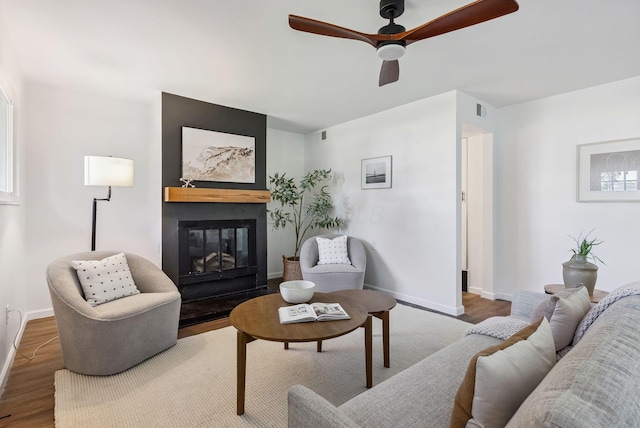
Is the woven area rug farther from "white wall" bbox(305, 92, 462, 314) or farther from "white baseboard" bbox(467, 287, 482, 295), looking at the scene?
"white baseboard" bbox(467, 287, 482, 295)

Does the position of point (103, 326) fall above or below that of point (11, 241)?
below

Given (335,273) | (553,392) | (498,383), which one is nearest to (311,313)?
(498,383)

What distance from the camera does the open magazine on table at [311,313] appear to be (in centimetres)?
192

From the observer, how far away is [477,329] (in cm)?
191

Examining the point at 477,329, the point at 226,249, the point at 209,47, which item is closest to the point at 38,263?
the point at 226,249

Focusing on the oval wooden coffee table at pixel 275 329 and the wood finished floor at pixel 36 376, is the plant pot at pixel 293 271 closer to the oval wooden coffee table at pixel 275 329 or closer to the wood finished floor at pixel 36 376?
the wood finished floor at pixel 36 376

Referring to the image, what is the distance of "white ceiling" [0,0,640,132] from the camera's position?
2.09m

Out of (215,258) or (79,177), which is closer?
(79,177)

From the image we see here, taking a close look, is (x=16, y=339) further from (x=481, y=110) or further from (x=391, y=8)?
(x=481, y=110)

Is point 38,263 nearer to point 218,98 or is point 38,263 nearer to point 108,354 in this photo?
point 108,354

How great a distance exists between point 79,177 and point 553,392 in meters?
4.49

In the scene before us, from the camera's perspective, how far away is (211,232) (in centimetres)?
403

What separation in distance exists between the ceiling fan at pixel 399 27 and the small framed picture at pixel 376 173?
2.09 m

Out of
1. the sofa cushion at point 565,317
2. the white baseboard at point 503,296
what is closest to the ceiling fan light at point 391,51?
the sofa cushion at point 565,317
